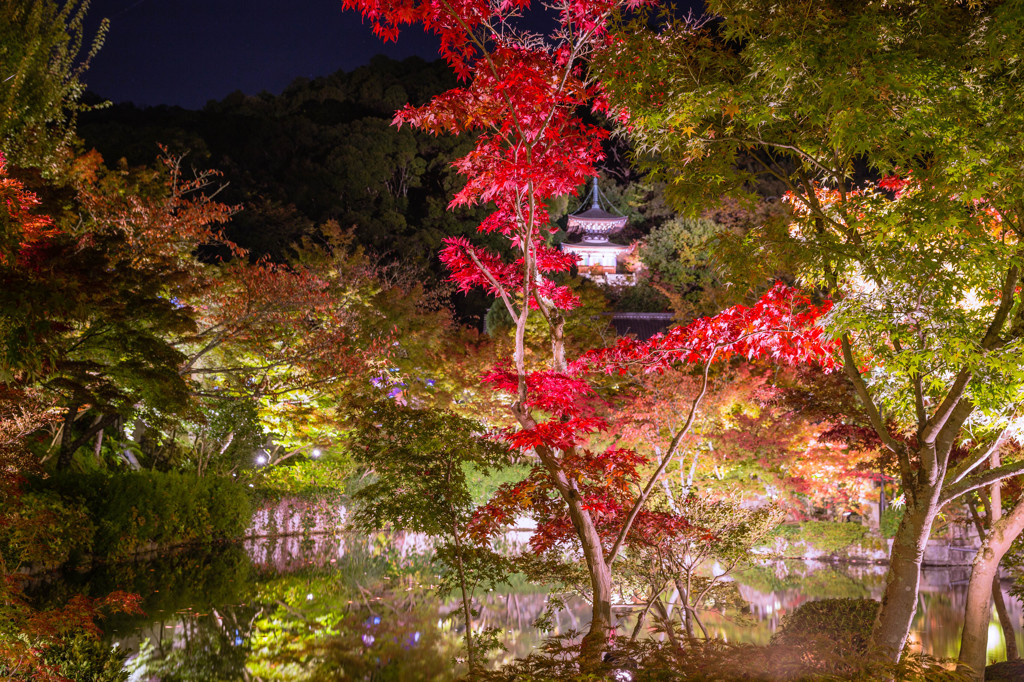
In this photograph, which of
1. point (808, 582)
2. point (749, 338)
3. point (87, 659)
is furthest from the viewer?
point (808, 582)

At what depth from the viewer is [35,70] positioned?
6.87 metres

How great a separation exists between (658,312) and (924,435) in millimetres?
21404

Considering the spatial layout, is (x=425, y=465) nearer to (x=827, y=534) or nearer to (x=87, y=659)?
(x=87, y=659)

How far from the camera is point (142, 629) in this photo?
23.2ft

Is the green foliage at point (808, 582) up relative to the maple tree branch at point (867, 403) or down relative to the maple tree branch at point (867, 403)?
down

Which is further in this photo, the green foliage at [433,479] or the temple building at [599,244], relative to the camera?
the temple building at [599,244]

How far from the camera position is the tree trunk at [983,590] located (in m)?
4.75

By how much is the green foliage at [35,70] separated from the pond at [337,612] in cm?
472

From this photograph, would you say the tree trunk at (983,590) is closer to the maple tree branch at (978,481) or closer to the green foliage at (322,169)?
the maple tree branch at (978,481)

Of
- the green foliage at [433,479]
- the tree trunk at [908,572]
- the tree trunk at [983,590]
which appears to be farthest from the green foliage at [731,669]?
the green foliage at [433,479]

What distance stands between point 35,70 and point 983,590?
932 cm

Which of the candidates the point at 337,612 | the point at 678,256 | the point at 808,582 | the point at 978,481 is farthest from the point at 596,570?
the point at 678,256

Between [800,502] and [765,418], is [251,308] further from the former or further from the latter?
[800,502]

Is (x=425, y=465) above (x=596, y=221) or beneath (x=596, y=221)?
beneath
